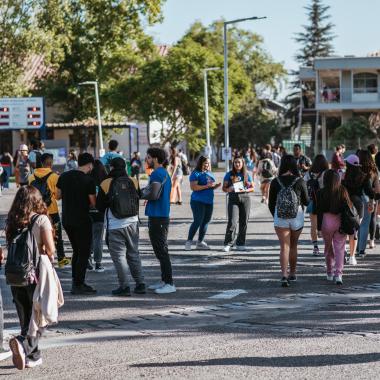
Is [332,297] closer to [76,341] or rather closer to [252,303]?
[252,303]

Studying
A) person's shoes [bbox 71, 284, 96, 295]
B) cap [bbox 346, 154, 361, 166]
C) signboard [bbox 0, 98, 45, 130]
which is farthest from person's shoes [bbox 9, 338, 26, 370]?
signboard [bbox 0, 98, 45, 130]

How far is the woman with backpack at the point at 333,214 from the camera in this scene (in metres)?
12.3

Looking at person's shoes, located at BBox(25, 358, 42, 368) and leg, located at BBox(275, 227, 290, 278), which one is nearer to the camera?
person's shoes, located at BBox(25, 358, 42, 368)

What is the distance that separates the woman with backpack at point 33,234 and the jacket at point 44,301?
0.21ft

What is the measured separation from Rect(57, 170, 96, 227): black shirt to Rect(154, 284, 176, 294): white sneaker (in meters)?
1.20

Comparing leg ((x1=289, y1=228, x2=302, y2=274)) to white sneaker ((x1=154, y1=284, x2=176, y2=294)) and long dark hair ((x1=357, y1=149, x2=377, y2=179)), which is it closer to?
white sneaker ((x1=154, y1=284, x2=176, y2=294))

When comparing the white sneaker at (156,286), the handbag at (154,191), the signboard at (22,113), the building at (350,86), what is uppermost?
the building at (350,86)

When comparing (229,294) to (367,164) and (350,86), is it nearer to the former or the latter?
(367,164)

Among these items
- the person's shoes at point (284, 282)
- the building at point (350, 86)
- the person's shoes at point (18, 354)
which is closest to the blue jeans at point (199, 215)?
the person's shoes at point (284, 282)

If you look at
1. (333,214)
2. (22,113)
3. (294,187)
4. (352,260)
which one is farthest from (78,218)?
(22,113)

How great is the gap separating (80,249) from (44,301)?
4245 mm

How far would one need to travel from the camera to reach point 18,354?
7.19 meters

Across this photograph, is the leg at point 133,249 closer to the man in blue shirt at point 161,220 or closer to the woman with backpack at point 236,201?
the man in blue shirt at point 161,220

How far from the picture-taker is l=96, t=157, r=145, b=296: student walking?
37.0 feet
